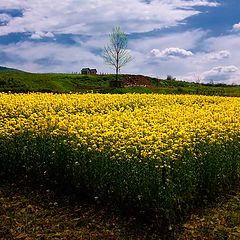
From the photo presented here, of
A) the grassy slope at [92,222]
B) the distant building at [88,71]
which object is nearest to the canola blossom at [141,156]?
the grassy slope at [92,222]

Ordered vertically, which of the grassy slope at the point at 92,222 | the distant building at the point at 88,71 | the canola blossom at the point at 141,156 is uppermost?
the distant building at the point at 88,71

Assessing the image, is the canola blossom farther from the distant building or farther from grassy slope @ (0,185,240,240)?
the distant building

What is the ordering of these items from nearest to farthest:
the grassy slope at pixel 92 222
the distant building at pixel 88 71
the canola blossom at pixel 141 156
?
1. the grassy slope at pixel 92 222
2. the canola blossom at pixel 141 156
3. the distant building at pixel 88 71

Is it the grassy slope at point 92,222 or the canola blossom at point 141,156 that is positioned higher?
the canola blossom at point 141,156

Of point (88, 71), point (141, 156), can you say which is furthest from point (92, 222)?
point (88, 71)

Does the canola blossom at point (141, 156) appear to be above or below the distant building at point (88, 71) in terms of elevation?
below

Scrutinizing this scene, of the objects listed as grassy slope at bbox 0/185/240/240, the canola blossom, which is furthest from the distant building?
grassy slope at bbox 0/185/240/240

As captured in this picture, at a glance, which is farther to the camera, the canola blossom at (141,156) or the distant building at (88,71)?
the distant building at (88,71)

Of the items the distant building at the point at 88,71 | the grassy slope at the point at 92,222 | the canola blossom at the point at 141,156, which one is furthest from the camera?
the distant building at the point at 88,71

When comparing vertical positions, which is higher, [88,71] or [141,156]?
[88,71]

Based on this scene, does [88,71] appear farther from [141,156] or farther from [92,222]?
[92,222]

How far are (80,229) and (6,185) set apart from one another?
3.33 meters

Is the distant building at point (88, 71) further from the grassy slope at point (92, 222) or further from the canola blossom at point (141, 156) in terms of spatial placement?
the grassy slope at point (92, 222)

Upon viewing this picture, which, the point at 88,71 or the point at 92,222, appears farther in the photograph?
the point at 88,71
